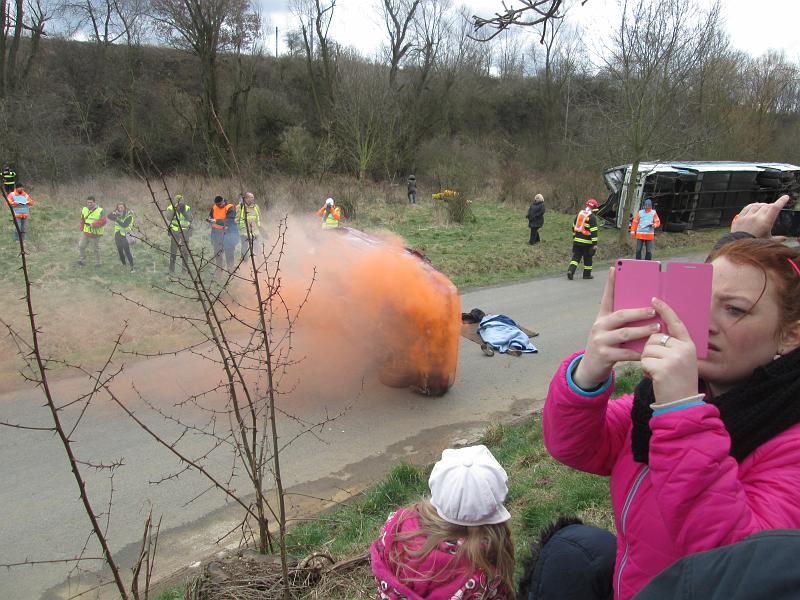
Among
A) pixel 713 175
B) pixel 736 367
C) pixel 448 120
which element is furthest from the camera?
pixel 448 120

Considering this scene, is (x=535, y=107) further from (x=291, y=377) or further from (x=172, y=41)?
(x=291, y=377)

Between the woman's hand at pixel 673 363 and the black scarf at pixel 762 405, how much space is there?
29 centimetres

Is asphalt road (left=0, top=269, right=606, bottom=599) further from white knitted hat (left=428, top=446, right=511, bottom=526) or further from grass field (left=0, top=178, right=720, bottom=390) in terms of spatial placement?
white knitted hat (left=428, top=446, right=511, bottom=526)

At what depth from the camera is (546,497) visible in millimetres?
4660

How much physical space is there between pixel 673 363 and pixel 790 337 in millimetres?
472

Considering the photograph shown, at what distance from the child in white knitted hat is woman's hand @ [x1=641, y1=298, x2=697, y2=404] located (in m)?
1.17

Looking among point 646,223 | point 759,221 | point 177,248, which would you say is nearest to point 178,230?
point 177,248

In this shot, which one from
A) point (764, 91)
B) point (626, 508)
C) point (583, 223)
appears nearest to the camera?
point (626, 508)

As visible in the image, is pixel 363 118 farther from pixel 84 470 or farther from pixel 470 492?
pixel 470 492

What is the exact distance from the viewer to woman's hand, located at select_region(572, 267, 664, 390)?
156cm

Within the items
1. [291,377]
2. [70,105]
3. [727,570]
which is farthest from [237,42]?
[727,570]

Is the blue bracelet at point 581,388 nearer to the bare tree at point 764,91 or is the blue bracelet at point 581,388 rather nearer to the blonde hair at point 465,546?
the blonde hair at point 465,546

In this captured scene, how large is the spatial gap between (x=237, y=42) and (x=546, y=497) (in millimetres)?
32299

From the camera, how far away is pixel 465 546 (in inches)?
96.4
